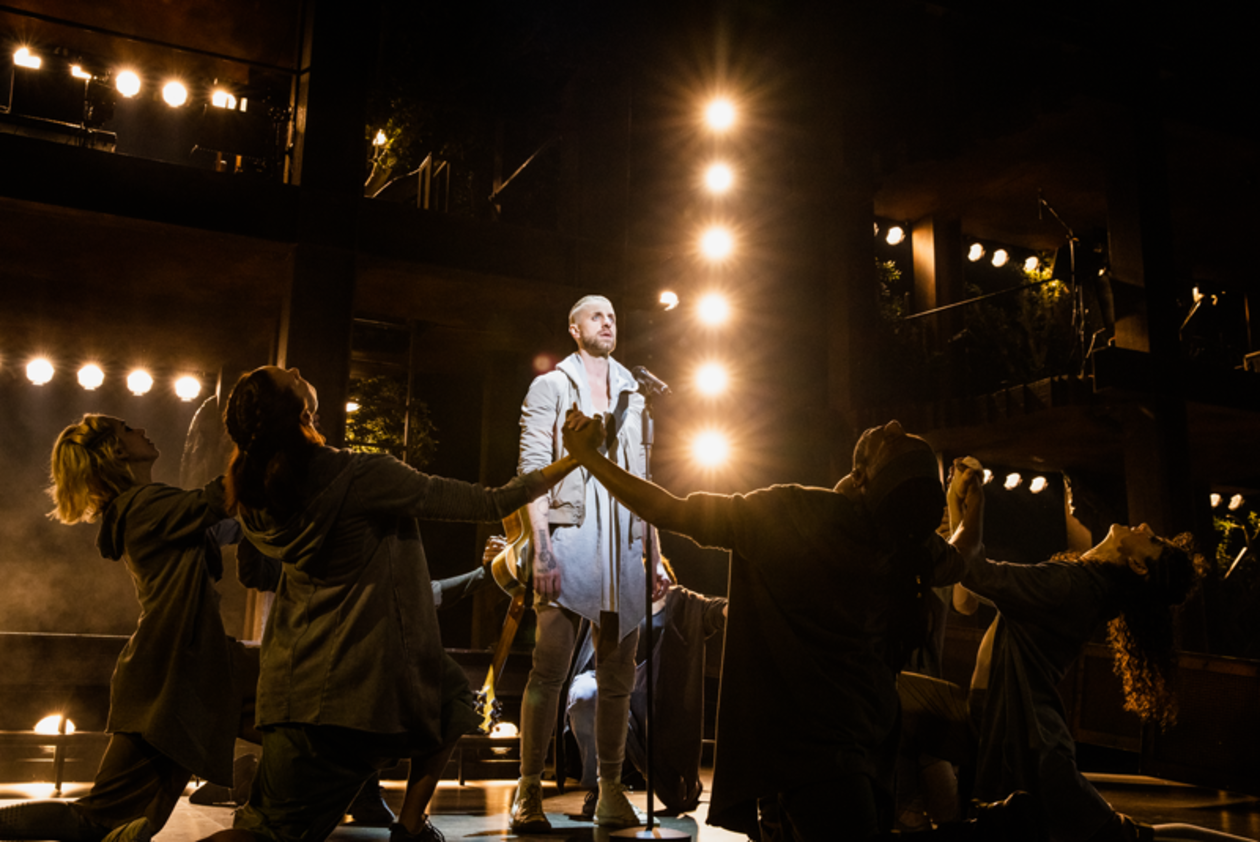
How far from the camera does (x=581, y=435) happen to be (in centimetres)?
330

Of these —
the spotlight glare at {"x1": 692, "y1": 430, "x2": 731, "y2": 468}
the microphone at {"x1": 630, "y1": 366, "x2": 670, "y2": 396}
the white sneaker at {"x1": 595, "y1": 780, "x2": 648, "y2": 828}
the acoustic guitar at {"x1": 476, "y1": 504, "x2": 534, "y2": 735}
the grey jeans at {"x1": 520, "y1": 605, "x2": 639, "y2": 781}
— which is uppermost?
the spotlight glare at {"x1": 692, "y1": 430, "x2": 731, "y2": 468}

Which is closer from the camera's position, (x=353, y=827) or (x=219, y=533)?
(x=219, y=533)

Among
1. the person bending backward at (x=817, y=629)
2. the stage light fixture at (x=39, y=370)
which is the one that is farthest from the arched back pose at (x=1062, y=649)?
the stage light fixture at (x=39, y=370)

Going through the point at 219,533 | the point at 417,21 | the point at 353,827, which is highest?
the point at 417,21

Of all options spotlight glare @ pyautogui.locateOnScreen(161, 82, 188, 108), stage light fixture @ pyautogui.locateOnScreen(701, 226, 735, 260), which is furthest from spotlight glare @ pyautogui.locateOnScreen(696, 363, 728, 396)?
spotlight glare @ pyautogui.locateOnScreen(161, 82, 188, 108)

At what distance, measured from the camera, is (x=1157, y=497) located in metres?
10.8

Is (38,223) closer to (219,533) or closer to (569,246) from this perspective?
(569,246)

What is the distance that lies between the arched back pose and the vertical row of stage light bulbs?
6949 millimetres

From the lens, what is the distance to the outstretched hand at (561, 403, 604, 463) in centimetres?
328

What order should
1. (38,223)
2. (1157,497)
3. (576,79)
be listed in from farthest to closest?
(1157,497), (576,79), (38,223)

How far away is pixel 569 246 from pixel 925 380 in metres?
5.88

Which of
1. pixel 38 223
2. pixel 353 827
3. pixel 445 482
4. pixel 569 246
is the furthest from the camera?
pixel 569 246

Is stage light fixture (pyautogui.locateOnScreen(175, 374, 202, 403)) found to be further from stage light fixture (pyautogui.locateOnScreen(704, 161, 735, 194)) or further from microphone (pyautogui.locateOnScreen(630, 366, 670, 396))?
microphone (pyautogui.locateOnScreen(630, 366, 670, 396))

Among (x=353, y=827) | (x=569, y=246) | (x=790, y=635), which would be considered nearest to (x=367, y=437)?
(x=569, y=246)
